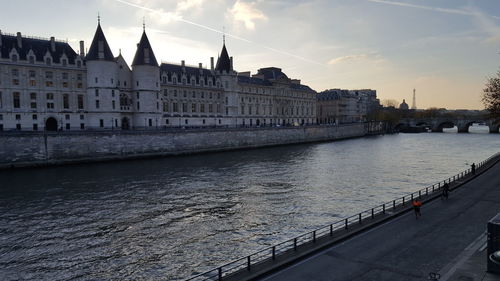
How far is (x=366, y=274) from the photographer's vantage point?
12117 millimetres

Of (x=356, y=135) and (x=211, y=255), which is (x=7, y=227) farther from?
(x=356, y=135)

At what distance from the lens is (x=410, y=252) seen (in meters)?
14.0

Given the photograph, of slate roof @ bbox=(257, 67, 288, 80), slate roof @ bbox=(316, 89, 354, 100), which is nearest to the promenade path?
slate roof @ bbox=(257, 67, 288, 80)

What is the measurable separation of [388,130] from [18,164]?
147 meters

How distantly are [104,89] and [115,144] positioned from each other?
46.8 ft

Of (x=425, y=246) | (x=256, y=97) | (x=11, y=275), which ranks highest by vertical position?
(x=256, y=97)

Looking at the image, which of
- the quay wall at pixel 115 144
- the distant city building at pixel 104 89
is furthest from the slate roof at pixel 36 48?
the quay wall at pixel 115 144

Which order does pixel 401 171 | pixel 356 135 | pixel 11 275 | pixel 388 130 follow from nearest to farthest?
1. pixel 11 275
2. pixel 401 171
3. pixel 356 135
4. pixel 388 130

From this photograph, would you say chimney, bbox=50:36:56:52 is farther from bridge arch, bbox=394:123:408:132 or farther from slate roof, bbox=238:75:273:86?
bridge arch, bbox=394:123:408:132

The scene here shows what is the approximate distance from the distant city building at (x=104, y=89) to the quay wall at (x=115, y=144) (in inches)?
380

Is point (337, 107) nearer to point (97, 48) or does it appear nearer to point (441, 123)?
point (441, 123)

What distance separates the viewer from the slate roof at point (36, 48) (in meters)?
58.2

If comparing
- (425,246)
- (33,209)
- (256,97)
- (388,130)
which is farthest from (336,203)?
(388,130)

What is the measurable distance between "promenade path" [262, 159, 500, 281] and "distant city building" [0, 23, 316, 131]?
195 feet
